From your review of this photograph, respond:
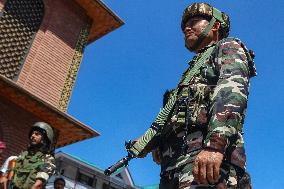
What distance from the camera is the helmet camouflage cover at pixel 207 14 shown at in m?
3.30

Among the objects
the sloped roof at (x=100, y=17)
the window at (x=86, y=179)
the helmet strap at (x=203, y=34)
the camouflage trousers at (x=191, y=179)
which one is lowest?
the camouflage trousers at (x=191, y=179)

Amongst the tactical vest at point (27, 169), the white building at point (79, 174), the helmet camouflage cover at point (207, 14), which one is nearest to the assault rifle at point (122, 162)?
the helmet camouflage cover at point (207, 14)

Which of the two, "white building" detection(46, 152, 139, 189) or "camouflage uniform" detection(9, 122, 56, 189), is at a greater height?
"white building" detection(46, 152, 139, 189)

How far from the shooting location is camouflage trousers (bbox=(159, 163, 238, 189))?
2.35m

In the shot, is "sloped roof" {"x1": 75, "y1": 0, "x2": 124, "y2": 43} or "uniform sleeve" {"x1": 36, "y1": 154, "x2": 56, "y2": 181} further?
"sloped roof" {"x1": 75, "y1": 0, "x2": 124, "y2": 43}

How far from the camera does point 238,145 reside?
2607mm

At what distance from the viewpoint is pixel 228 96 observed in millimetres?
2578

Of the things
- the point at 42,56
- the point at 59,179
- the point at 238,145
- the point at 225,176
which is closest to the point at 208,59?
the point at 238,145

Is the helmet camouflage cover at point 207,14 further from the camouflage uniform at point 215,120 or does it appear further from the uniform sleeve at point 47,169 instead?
the uniform sleeve at point 47,169

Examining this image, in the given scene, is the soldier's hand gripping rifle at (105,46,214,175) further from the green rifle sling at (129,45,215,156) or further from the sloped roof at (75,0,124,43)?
the sloped roof at (75,0,124,43)

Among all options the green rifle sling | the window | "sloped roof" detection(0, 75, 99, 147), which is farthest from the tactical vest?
the window

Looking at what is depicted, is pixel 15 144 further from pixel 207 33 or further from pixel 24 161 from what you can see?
pixel 207 33

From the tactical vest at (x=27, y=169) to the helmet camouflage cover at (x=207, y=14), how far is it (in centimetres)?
303

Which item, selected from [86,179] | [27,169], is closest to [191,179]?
[27,169]
